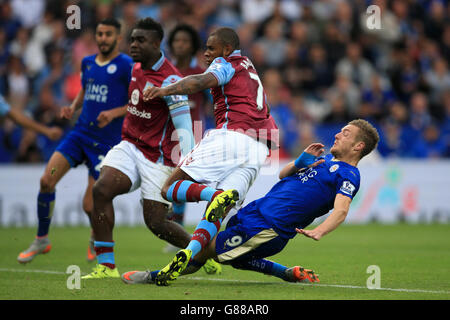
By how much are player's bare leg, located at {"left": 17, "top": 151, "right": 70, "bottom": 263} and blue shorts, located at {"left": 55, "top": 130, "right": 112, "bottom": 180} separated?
0.08 meters

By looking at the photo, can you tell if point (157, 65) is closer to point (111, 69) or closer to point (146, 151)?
point (146, 151)

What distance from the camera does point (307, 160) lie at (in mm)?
6402

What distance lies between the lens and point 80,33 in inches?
684

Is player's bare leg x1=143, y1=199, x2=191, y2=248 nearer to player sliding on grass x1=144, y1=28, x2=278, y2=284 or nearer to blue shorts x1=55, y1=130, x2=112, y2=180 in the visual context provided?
player sliding on grass x1=144, y1=28, x2=278, y2=284

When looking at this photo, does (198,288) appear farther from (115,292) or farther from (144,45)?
(144,45)

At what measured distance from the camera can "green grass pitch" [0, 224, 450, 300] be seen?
5777 millimetres

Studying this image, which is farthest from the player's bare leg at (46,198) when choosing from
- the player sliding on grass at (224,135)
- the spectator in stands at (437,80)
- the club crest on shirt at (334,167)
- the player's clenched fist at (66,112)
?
the spectator in stands at (437,80)

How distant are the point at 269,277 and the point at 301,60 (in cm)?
1166

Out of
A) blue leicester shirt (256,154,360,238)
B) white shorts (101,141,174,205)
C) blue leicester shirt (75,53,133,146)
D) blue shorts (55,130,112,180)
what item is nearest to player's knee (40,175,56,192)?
blue shorts (55,130,112,180)

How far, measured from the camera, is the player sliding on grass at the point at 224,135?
6.23 metres

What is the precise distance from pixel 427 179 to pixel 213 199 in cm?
1072

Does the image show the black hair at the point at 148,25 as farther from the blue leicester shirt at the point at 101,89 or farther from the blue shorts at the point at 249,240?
the blue shorts at the point at 249,240

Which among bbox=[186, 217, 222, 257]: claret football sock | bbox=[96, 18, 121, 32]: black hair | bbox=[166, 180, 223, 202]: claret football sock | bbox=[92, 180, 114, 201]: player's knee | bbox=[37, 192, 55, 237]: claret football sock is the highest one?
bbox=[96, 18, 121, 32]: black hair

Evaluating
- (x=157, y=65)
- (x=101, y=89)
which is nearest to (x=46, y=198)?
(x=101, y=89)
